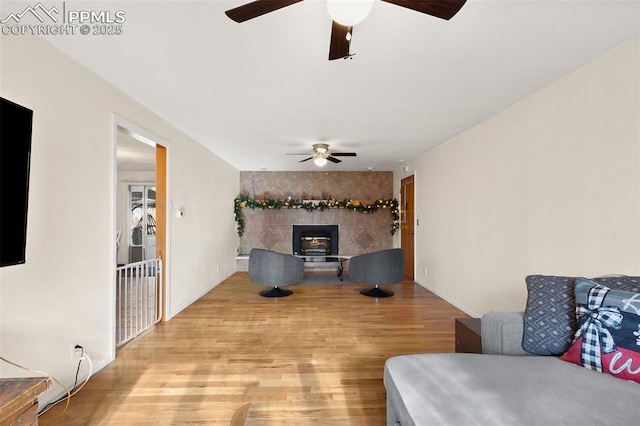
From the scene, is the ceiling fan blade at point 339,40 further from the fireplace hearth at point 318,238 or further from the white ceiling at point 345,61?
the fireplace hearth at point 318,238

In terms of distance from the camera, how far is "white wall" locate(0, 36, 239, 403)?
66.3 inches

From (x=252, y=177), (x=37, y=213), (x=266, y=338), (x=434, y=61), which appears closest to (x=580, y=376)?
(x=434, y=61)

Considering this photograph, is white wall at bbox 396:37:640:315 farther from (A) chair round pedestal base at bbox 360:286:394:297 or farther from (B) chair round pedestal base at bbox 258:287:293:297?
(B) chair round pedestal base at bbox 258:287:293:297

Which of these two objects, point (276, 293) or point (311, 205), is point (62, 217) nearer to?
point (276, 293)

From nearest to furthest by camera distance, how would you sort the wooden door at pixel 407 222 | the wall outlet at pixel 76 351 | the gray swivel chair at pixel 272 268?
the wall outlet at pixel 76 351 < the gray swivel chair at pixel 272 268 < the wooden door at pixel 407 222

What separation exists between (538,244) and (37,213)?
390cm

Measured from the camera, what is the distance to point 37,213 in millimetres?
1766

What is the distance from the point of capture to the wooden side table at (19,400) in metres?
0.97

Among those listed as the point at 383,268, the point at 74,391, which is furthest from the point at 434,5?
the point at 383,268

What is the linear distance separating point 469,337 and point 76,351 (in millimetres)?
2927

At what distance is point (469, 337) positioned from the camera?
1.95m

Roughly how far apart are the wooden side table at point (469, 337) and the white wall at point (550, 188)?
38.2 inches

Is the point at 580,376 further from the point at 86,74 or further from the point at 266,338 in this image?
the point at 86,74

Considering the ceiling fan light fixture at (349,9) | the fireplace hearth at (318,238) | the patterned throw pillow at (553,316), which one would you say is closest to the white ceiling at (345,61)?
the ceiling fan light fixture at (349,9)
